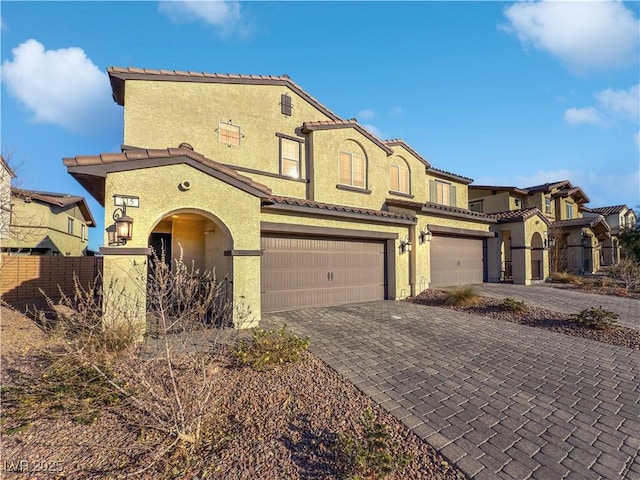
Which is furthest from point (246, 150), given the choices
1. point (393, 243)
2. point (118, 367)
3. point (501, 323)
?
point (501, 323)

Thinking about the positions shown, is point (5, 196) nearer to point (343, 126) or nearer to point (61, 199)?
point (61, 199)

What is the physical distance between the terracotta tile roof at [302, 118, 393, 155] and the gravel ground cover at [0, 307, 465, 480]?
1005 centimetres

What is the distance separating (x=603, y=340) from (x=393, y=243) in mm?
6409

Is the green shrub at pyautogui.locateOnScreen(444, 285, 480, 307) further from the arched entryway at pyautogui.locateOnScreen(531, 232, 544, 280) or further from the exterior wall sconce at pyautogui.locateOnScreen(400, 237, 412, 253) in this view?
the arched entryway at pyautogui.locateOnScreen(531, 232, 544, 280)

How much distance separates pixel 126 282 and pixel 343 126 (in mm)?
10006

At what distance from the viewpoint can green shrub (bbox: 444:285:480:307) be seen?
9.89 metres

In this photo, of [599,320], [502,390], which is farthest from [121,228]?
[599,320]

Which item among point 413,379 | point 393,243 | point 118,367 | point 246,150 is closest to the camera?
point 118,367

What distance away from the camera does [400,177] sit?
14703 mm

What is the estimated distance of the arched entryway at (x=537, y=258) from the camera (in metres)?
16.8

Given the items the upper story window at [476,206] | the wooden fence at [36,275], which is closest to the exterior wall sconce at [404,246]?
the wooden fence at [36,275]

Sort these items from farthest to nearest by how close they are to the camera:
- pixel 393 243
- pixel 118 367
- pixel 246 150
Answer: pixel 393 243 < pixel 246 150 < pixel 118 367

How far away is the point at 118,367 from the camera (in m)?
4.23

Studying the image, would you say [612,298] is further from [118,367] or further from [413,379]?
[118,367]
